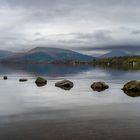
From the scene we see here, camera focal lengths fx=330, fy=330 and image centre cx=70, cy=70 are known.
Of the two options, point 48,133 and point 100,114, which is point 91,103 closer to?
point 100,114

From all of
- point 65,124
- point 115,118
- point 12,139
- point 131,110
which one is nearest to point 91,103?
point 131,110

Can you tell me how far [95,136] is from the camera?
3119 cm

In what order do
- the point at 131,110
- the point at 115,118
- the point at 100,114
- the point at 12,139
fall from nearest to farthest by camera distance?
the point at 12,139 < the point at 115,118 < the point at 100,114 < the point at 131,110

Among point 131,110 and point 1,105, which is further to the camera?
point 1,105

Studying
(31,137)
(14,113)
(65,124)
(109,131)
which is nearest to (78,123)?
(65,124)

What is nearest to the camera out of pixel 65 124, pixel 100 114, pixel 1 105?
pixel 65 124

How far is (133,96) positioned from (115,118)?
72.8 ft

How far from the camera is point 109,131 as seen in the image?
32.9 m

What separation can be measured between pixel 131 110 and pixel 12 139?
20.6 meters

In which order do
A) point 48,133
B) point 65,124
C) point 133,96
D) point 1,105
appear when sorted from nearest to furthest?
point 48,133, point 65,124, point 1,105, point 133,96

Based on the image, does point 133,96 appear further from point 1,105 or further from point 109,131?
→ point 109,131

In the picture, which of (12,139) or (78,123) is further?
(78,123)

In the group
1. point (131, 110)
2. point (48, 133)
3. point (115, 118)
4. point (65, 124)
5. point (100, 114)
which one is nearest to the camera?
point (48, 133)

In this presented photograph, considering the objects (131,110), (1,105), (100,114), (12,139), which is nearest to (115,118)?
(100,114)
